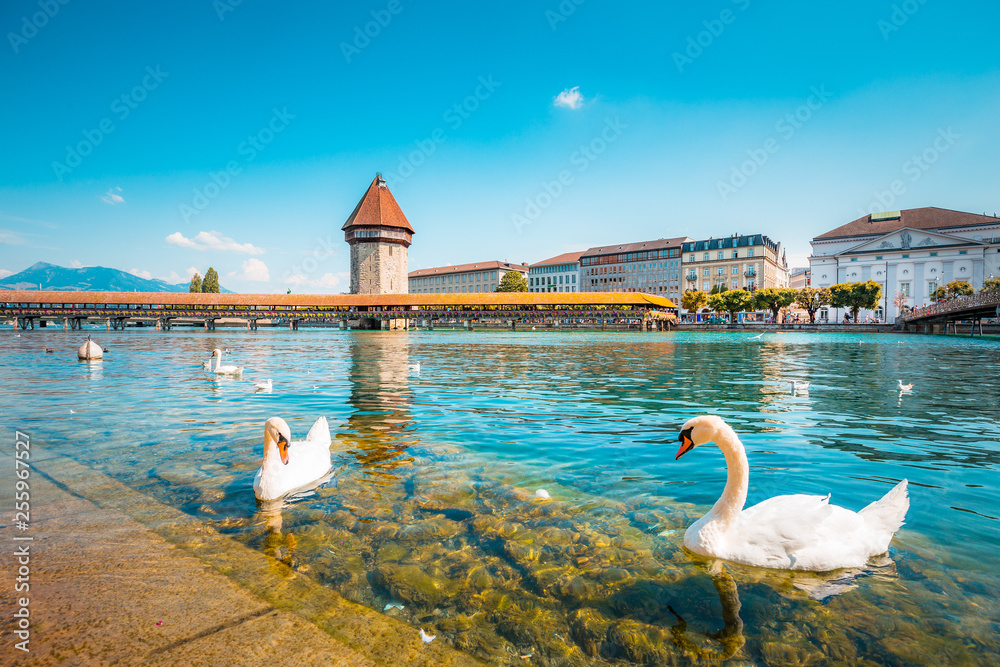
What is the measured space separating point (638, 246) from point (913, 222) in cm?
4663

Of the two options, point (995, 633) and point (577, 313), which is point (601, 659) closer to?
point (995, 633)

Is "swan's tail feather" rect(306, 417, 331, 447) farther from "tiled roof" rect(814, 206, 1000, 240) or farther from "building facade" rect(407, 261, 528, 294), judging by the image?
"building facade" rect(407, 261, 528, 294)

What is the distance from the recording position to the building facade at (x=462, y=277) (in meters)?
124

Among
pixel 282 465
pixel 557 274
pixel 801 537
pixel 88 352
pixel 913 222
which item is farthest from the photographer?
pixel 557 274

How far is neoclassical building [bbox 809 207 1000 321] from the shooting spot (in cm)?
7069

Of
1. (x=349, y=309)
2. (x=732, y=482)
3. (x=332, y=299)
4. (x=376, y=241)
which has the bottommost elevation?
(x=732, y=482)

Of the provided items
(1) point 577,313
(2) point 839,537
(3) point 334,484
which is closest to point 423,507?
(3) point 334,484

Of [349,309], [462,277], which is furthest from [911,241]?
[462,277]

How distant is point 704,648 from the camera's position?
227 centimetres

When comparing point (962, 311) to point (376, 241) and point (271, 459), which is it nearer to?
point (271, 459)

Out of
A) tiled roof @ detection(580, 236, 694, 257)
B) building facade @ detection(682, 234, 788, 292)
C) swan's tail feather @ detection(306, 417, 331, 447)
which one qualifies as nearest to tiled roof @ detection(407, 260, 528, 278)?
tiled roof @ detection(580, 236, 694, 257)

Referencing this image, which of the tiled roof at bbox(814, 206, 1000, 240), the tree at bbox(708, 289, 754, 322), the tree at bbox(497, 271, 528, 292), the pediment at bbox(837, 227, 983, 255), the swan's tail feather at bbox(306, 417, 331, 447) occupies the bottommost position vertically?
the swan's tail feather at bbox(306, 417, 331, 447)

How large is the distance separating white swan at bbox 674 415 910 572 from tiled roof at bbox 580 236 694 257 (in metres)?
106

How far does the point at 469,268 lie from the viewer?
129m
